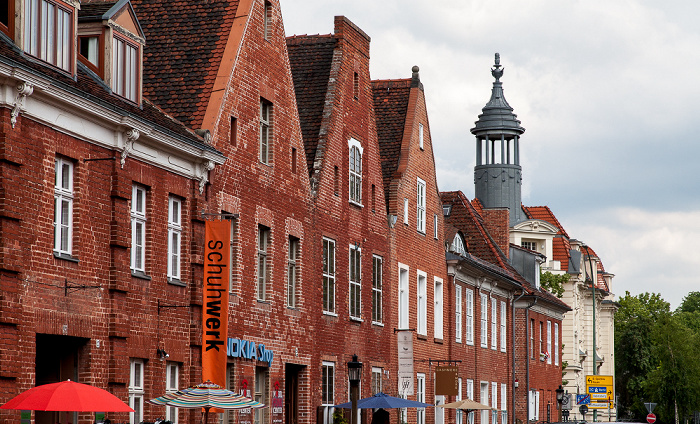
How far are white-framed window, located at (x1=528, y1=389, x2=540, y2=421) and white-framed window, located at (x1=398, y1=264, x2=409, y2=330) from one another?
60.9 ft

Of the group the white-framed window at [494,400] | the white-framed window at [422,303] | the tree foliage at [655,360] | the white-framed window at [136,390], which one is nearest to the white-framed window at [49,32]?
the white-framed window at [136,390]

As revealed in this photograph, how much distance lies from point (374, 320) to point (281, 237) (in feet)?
25.3

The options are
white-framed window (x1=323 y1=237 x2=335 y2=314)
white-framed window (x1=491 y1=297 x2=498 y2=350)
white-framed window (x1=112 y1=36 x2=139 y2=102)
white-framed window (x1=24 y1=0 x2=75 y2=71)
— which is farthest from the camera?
white-framed window (x1=491 y1=297 x2=498 y2=350)

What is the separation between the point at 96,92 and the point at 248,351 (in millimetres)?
7559

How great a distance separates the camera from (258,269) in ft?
89.2

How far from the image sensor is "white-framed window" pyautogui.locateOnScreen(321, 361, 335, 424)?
30.9 meters

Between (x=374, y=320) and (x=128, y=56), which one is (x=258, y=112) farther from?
(x=374, y=320)

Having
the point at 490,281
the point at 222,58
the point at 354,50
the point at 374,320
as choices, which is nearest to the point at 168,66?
the point at 222,58

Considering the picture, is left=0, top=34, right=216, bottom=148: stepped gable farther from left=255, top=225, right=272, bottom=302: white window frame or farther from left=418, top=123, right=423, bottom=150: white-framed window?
left=418, top=123, right=423, bottom=150: white-framed window

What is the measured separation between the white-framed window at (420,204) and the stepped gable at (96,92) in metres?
15.4

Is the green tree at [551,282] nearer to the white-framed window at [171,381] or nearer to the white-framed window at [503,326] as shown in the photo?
the white-framed window at [503,326]

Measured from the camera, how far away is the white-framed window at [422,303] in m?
39.0

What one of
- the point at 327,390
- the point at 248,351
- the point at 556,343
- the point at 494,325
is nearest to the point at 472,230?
the point at 494,325

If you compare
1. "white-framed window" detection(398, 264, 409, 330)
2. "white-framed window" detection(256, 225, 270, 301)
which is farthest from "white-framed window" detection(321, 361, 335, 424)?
"white-framed window" detection(398, 264, 409, 330)
